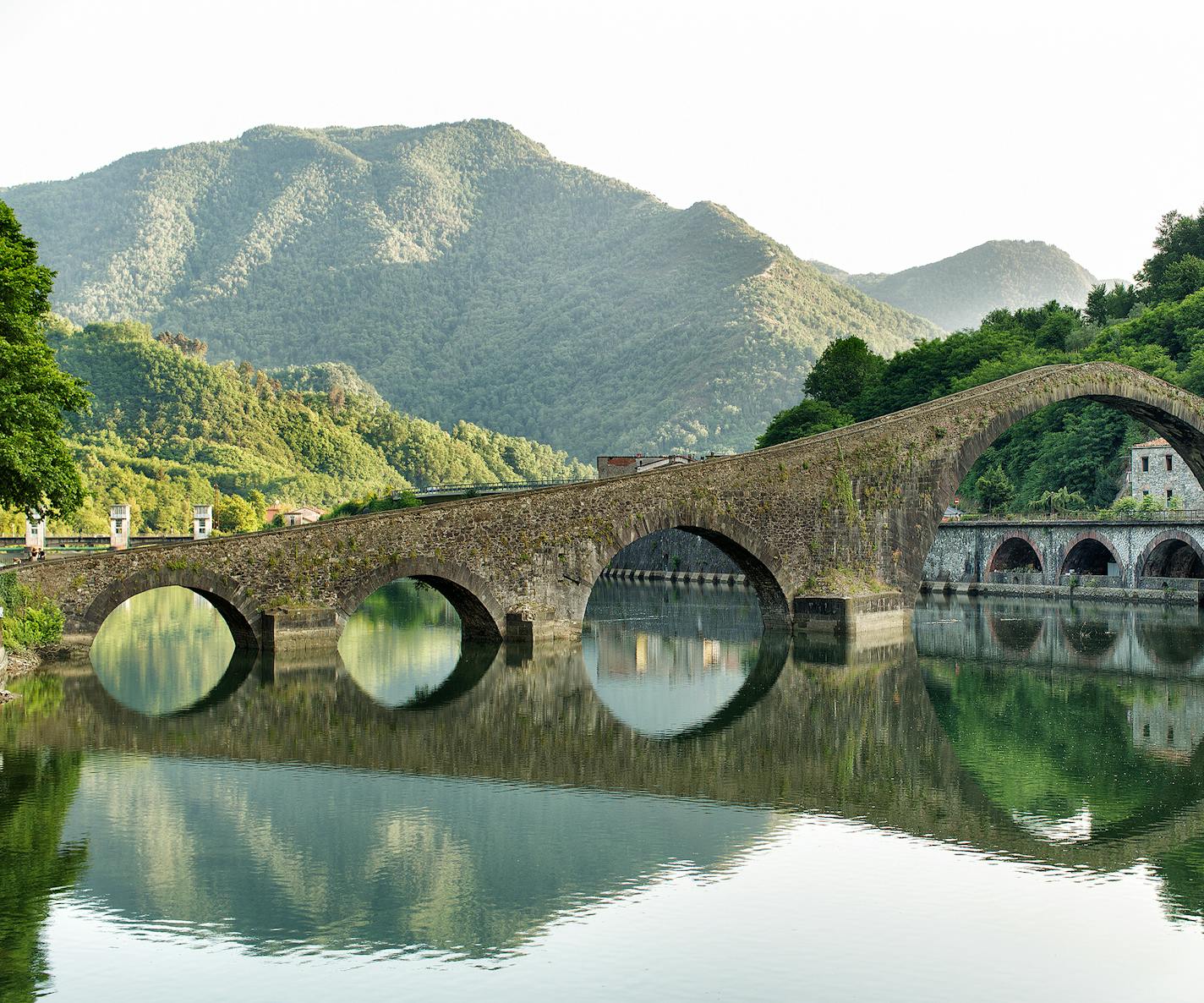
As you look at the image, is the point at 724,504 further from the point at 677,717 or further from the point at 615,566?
the point at 615,566

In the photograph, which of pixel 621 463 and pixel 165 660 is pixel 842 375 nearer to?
pixel 621 463

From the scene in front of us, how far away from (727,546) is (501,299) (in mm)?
142065

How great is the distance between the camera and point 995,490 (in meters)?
66.2

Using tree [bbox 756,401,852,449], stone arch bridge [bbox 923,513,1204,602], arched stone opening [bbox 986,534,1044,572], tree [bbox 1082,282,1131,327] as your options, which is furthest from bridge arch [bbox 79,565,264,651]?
tree [bbox 1082,282,1131,327]

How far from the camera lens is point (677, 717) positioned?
22.4 metres

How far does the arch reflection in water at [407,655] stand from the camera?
979 inches

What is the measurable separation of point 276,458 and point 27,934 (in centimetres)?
8725

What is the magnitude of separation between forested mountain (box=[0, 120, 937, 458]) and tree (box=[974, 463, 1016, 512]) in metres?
49.4

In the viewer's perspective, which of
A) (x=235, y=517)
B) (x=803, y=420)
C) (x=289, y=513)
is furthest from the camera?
(x=289, y=513)

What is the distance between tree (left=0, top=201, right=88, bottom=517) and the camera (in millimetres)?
22703

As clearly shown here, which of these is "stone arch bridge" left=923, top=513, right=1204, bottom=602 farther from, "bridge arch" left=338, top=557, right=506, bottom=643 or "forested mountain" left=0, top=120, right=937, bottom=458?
"forested mountain" left=0, top=120, right=937, bottom=458

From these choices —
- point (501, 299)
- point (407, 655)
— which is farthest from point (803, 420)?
point (501, 299)

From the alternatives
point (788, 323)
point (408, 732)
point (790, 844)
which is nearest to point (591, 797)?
point (790, 844)

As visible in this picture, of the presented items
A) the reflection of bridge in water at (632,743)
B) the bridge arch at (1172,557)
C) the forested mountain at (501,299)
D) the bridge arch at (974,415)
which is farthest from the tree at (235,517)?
the forested mountain at (501,299)
